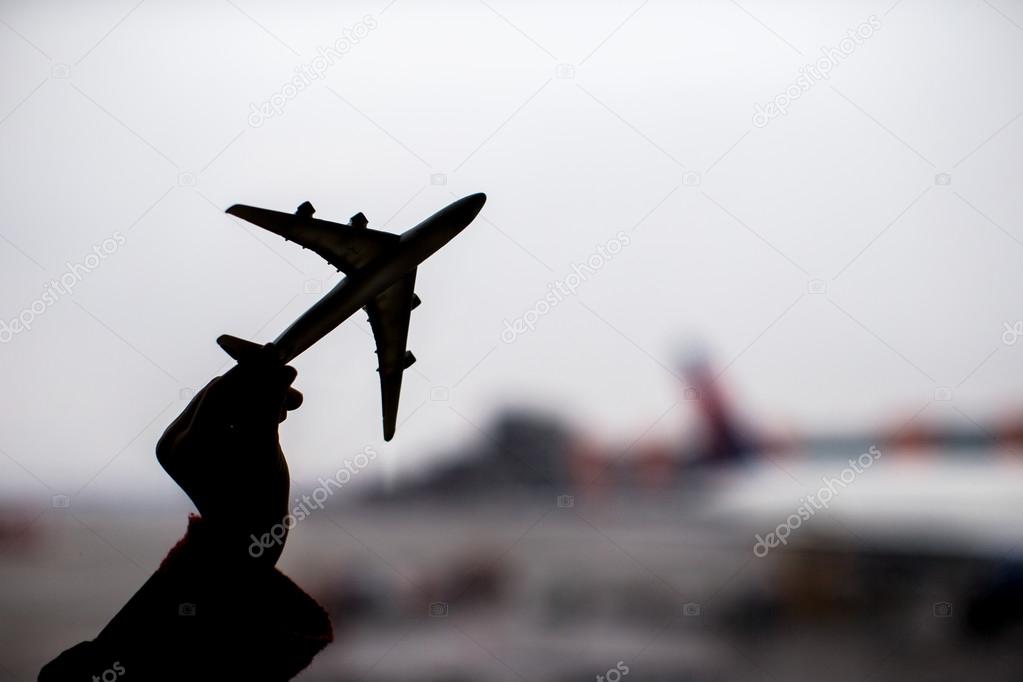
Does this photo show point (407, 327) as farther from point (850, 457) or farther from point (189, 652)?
point (850, 457)

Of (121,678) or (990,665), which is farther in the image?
(990,665)

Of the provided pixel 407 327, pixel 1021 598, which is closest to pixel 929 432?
pixel 1021 598

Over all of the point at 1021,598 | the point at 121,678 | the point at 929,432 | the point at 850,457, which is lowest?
the point at 121,678

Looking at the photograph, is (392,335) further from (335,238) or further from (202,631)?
(202,631)

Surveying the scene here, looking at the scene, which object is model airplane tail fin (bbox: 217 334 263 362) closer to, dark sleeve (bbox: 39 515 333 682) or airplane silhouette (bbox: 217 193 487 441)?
airplane silhouette (bbox: 217 193 487 441)
